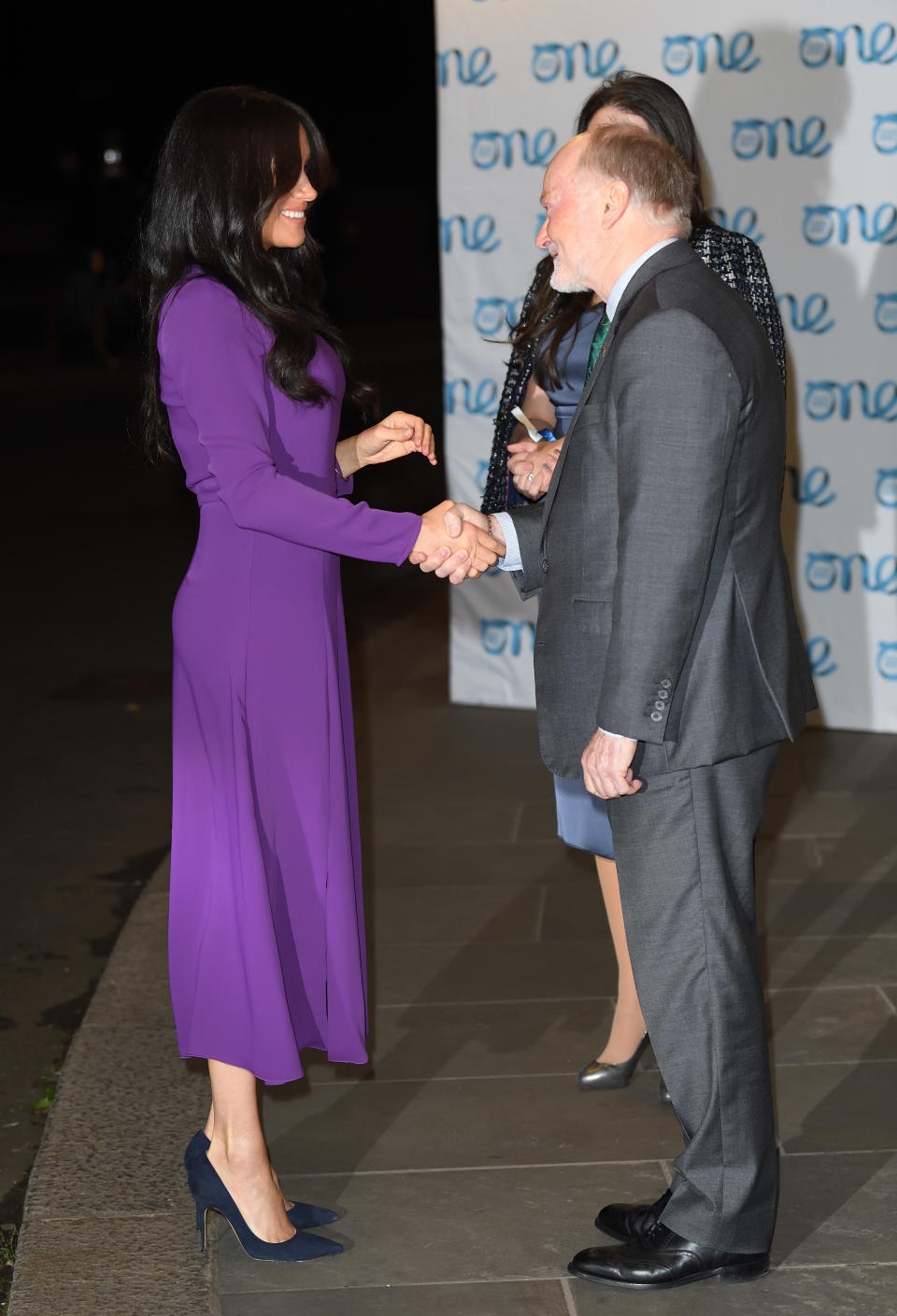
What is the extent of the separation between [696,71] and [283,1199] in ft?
14.3

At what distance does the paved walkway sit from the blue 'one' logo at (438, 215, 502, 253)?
2196 millimetres

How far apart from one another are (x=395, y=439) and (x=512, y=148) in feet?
10.5

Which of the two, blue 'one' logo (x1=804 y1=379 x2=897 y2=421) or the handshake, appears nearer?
the handshake

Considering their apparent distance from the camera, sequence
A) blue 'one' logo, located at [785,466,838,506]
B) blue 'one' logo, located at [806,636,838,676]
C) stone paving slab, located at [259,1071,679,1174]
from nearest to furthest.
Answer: stone paving slab, located at [259,1071,679,1174]
blue 'one' logo, located at [785,466,838,506]
blue 'one' logo, located at [806,636,838,676]

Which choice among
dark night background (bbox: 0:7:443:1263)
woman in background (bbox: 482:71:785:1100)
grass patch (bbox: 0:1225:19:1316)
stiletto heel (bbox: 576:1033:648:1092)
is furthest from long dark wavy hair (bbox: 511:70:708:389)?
grass patch (bbox: 0:1225:19:1316)

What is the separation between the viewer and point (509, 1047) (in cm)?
388

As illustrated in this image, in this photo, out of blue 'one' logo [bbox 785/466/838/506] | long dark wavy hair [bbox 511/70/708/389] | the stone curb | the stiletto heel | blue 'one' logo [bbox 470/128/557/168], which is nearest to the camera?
the stone curb

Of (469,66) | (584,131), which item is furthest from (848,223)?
(584,131)

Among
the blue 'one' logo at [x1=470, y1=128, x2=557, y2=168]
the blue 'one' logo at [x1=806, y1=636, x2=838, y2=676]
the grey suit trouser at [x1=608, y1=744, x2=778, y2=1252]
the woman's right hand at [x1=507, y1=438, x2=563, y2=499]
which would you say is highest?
the blue 'one' logo at [x1=470, y1=128, x2=557, y2=168]

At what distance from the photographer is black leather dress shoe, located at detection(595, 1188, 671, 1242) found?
9.71ft

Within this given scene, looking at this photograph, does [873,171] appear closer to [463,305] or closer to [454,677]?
[463,305]

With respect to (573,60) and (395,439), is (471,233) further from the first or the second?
(395,439)

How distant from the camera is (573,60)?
19.6 ft

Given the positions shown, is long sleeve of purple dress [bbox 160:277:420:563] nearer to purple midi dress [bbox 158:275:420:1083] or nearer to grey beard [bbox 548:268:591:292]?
purple midi dress [bbox 158:275:420:1083]
